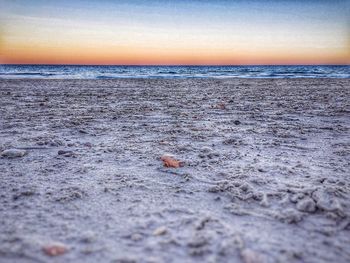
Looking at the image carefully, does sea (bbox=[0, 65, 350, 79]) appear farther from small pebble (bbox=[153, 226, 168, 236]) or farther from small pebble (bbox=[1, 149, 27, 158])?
small pebble (bbox=[153, 226, 168, 236])

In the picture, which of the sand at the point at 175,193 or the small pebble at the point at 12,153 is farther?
the small pebble at the point at 12,153

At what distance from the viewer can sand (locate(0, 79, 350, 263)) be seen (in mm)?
1424

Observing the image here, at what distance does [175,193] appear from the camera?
205cm

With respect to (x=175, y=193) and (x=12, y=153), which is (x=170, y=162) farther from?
(x=12, y=153)

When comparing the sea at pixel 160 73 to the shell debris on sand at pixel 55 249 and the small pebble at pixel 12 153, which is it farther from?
the shell debris on sand at pixel 55 249

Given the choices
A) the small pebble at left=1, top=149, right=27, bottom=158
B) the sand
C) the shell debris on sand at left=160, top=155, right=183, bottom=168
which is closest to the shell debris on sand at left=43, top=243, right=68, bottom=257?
the sand

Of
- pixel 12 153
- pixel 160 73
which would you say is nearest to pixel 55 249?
pixel 12 153

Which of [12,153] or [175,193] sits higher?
[12,153]

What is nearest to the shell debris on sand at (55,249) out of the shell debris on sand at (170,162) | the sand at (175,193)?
the sand at (175,193)

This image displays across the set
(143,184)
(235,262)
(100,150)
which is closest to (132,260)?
(235,262)

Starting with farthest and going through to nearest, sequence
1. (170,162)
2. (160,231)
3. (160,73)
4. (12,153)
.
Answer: (160,73), (12,153), (170,162), (160,231)

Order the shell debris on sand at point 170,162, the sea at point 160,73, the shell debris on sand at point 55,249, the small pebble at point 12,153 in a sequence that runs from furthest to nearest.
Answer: the sea at point 160,73 < the small pebble at point 12,153 < the shell debris on sand at point 170,162 < the shell debris on sand at point 55,249

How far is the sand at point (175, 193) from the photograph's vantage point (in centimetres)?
142

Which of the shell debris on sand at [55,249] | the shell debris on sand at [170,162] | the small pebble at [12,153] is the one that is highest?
the small pebble at [12,153]
